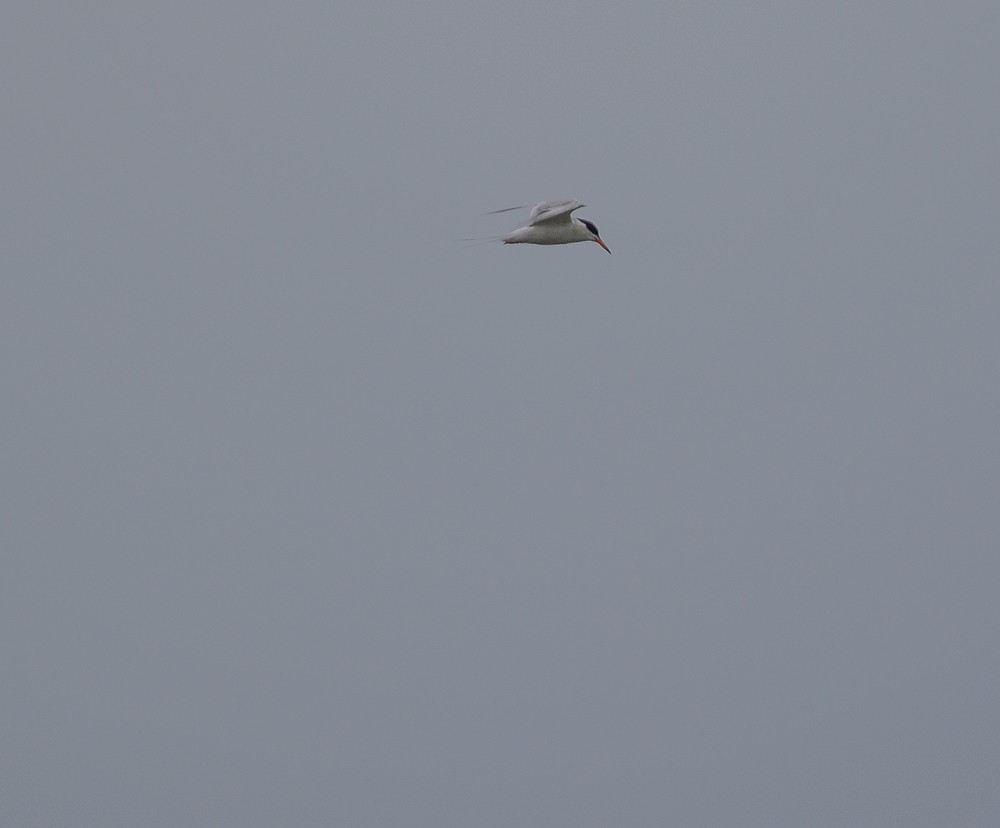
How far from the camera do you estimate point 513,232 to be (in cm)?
2678

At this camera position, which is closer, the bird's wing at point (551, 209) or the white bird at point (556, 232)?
the bird's wing at point (551, 209)

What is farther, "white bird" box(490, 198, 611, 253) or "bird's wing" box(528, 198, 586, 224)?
"white bird" box(490, 198, 611, 253)

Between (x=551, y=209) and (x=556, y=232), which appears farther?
(x=556, y=232)

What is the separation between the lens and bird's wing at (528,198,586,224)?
82.1ft

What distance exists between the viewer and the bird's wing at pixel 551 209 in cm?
2502

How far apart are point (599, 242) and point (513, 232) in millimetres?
1426

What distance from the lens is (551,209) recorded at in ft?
83.0

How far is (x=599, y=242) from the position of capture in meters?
27.5
